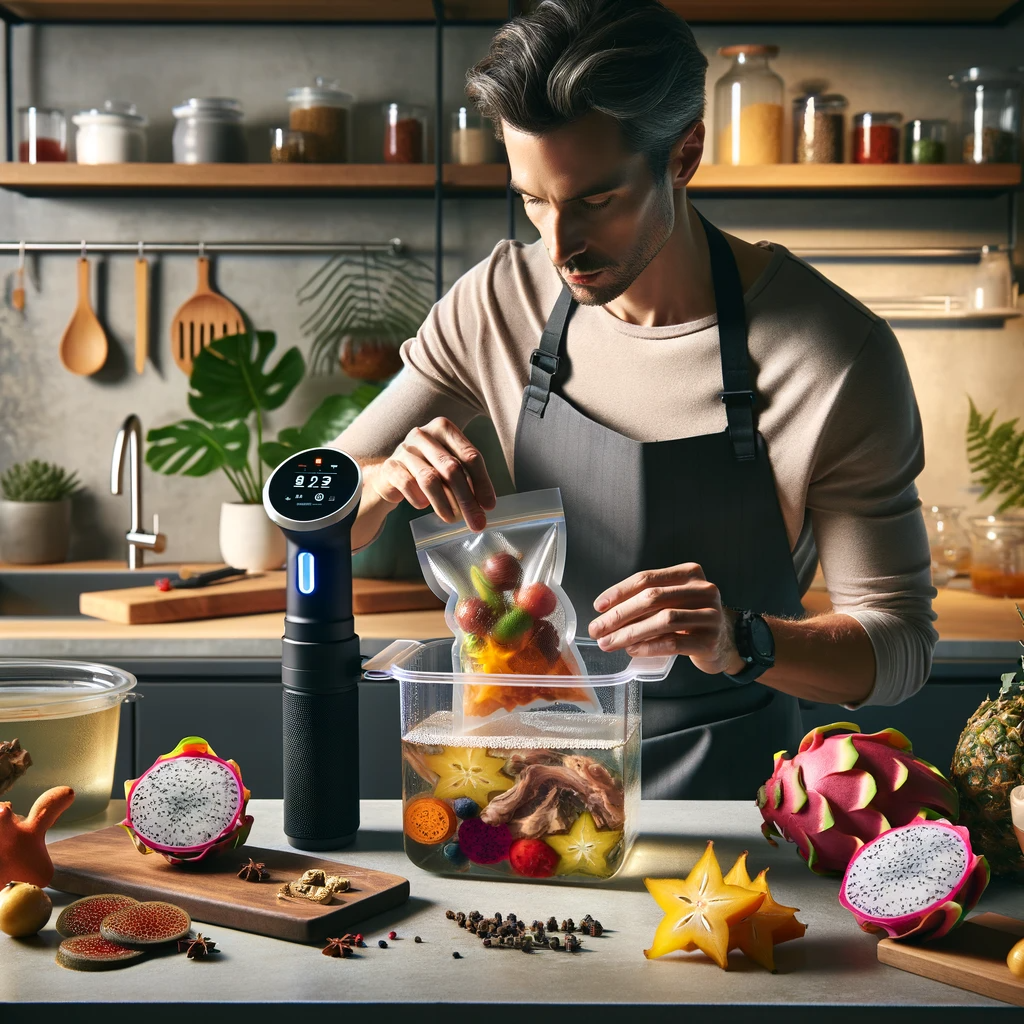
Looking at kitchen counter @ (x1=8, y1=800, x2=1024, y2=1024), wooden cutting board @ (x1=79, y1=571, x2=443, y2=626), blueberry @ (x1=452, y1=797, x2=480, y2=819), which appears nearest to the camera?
kitchen counter @ (x1=8, y1=800, x2=1024, y2=1024)

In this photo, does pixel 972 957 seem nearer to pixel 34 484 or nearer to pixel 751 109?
pixel 751 109

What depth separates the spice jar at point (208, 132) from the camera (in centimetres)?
276

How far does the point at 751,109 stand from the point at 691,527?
1.48 metres

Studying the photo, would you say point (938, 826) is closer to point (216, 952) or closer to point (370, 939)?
point (370, 939)

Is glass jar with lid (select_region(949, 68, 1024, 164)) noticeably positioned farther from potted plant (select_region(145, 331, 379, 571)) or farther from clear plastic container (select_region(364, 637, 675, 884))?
clear plastic container (select_region(364, 637, 675, 884))

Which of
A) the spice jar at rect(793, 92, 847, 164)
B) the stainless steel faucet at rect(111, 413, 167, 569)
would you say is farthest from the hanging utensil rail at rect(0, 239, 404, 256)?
the spice jar at rect(793, 92, 847, 164)

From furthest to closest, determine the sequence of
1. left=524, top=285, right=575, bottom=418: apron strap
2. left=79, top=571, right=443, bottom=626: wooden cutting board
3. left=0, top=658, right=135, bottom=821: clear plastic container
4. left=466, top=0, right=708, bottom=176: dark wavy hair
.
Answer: left=79, top=571, right=443, bottom=626: wooden cutting board
left=524, top=285, right=575, bottom=418: apron strap
left=466, top=0, right=708, bottom=176: dark wavy hair
left=0, top=658, right=135, bottom=821: clear plastic container

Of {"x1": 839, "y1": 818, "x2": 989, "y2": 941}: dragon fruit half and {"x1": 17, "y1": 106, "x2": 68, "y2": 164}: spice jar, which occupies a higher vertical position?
{"x1": 17, "y1": 106, "x2": 68, "y2": 164}: spice jar

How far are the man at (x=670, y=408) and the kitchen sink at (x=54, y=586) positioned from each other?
4.48ft

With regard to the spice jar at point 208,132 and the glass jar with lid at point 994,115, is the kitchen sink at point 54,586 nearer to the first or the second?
the spice jar at point 208,132

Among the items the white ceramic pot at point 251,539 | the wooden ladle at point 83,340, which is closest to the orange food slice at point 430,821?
the white ceramic pot at point 251,539

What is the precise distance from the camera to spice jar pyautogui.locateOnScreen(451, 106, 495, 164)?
9.12ft

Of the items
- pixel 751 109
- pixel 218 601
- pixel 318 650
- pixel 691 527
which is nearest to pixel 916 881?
pixel 318 650

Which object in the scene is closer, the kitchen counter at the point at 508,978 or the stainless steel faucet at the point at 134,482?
the kitchen counter at the point at 508,978
